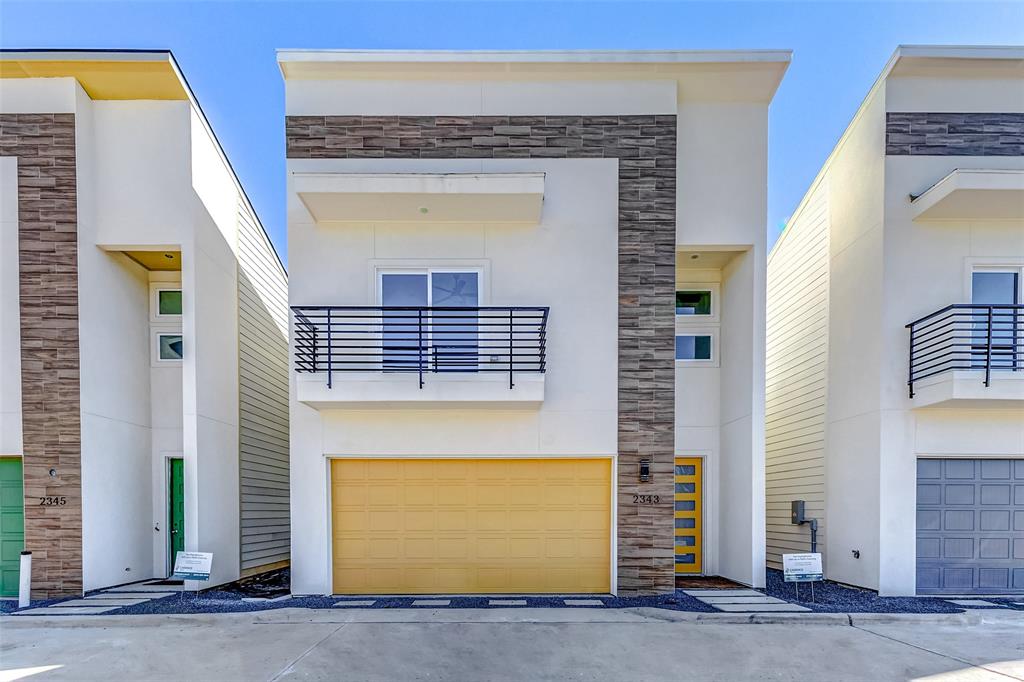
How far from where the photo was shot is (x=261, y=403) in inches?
404

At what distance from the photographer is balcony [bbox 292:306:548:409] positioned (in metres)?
7.14

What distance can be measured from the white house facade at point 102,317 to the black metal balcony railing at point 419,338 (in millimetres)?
2084

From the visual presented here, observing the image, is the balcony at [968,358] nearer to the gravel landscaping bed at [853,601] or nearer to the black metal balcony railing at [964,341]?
the black metal balcony railing at [964,341]

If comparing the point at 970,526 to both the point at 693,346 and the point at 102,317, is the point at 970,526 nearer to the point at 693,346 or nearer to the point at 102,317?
the point at 693,346

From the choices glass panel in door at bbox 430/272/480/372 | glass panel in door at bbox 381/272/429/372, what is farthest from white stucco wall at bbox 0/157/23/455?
glass panel in door at bbox 430/272/480/372

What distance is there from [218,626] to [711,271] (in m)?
8.69

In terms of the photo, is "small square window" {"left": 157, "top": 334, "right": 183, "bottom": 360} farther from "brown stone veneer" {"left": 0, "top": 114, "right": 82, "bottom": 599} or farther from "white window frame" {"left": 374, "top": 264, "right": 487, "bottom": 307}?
"white window frame" {"left": 374, "top": 264, "right": 487, "bottom": 307}

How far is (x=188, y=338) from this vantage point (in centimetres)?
802

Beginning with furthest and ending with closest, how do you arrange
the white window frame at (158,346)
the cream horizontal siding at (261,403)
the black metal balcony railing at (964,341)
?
the cream horizontal siding at (261,403) → the white window frame at (158,346) → the black metal balcony railing at (964,341)

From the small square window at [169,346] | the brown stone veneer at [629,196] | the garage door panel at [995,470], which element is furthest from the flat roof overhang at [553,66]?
the garage door panel at [995,470]

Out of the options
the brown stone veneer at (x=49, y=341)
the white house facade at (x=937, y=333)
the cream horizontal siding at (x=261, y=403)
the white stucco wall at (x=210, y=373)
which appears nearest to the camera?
the brown stone veneer at (x=49, y=341)

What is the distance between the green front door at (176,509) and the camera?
8.94 metres

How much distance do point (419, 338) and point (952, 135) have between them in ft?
27.4

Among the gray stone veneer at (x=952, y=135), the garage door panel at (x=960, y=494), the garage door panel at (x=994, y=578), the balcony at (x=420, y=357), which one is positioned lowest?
the garage door panel at (x=994, y=578)
